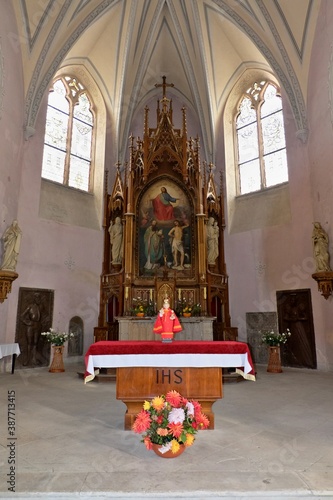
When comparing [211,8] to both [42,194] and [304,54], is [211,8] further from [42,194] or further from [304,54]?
[42,194]

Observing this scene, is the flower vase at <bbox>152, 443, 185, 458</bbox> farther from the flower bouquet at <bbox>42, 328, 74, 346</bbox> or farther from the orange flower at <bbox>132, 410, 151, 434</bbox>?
the flower bouquet at <bbox>42, 328, 74, 346</bbox>

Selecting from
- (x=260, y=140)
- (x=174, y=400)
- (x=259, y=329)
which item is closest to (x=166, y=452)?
(x=174, y=400)

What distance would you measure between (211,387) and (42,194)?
10939 mm

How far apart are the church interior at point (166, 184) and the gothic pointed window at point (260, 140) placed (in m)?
0.06

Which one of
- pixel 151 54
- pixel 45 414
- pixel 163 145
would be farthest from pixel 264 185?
pixel 45 414

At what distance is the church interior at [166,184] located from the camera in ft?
38.8

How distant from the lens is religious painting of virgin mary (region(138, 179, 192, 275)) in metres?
13.2

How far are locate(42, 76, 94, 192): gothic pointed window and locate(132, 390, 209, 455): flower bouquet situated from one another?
1212cm

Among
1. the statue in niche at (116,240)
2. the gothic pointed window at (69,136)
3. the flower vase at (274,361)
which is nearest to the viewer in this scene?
the flower vase at (274,361)

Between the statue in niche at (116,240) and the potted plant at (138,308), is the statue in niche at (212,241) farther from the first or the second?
the statue in niche at (116,240)

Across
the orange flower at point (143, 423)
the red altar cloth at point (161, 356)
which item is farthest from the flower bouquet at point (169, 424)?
the red altar cloth at point (161, 356)

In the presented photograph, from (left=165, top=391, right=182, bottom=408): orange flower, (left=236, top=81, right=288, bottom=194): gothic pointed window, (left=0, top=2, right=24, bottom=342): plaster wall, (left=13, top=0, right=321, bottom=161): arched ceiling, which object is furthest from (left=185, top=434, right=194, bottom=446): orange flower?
(left=236, top=81, right=288, bottom=194): gothic pointed window


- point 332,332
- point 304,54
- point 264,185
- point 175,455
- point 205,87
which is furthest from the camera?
point 205,87

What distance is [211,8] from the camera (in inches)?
580
